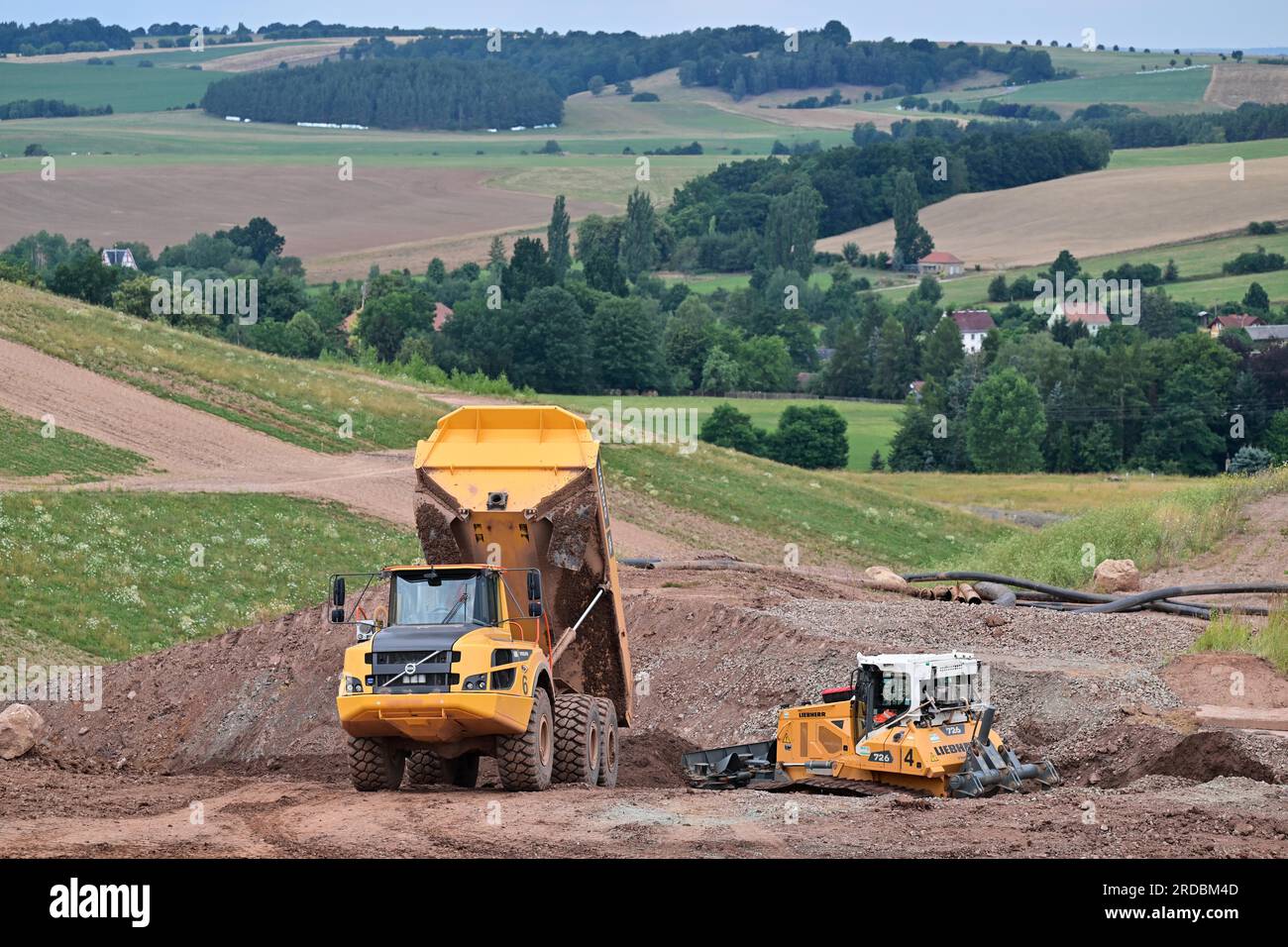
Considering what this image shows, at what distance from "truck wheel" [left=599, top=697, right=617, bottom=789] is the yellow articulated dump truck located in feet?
0.07

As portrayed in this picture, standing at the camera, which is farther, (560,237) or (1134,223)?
(1134,223)

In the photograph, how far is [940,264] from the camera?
18788cm

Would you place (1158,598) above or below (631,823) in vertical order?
below

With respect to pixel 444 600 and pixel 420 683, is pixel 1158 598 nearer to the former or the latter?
pixel 444 600

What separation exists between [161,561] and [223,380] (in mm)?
22591

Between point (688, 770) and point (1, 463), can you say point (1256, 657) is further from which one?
point (1, 463)

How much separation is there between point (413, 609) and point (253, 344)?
Answer: 100359 millimetres

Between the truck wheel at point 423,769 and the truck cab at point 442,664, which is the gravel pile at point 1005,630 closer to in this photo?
the truck wheel at point 423,769

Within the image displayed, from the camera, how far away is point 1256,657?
79.4ft

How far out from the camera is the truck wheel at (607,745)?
1983 centimetres

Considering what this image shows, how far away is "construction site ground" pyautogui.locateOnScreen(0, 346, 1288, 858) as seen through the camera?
1486 cm

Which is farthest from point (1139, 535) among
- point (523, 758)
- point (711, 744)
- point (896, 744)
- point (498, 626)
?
point (523, 758)

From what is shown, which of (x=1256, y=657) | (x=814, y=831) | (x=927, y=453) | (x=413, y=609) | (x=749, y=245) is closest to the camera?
(x=814, y=831)
